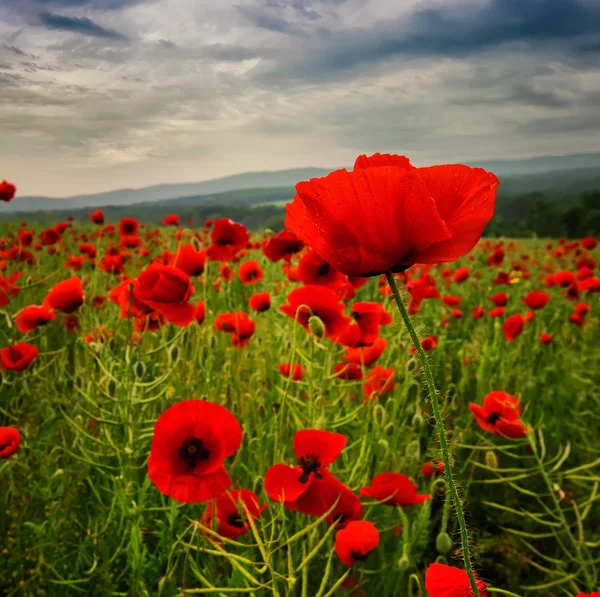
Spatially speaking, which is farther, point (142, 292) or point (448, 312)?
point (448, 312)

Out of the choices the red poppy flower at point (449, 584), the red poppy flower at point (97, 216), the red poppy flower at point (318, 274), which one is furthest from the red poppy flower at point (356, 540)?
the red poppy flower at point (97, 216)

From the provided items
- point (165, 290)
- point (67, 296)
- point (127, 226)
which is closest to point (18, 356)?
point (67, 296)

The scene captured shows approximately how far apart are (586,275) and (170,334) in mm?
3133

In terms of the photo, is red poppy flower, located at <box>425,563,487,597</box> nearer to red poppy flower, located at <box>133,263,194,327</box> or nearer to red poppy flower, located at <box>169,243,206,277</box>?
red poppy flower, located at <box>133,263,194,327</box>

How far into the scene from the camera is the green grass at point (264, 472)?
4.73 ft

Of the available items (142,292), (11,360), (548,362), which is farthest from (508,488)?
(11,360)

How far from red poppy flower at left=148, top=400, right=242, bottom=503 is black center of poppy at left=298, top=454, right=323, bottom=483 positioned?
16cm

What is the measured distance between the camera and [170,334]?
298 centimetres

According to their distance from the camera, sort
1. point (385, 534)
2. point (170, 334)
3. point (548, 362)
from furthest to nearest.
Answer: point (548, 362)
point (170, 334)
point (385, 534)

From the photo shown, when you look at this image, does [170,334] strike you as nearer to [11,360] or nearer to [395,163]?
[11,360]

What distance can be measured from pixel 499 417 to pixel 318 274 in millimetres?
752

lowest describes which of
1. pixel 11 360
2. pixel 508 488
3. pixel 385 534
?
pixel 508 488

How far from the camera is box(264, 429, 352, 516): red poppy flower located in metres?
1.13

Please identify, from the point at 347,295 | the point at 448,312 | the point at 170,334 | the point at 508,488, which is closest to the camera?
the point at 347,295
